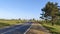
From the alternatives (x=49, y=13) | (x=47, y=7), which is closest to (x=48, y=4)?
(x=47, y=7)

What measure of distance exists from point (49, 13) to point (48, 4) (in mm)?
7431

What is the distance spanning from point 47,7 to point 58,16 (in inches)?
269

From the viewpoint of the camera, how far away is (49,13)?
81.3 m

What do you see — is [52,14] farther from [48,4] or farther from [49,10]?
[48,4]

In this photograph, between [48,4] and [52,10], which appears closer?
[52,10]

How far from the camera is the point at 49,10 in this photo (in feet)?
267

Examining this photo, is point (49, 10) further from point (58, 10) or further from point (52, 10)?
point (58, 10)

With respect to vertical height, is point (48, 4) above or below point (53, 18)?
above

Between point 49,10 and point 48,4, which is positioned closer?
point 49,10

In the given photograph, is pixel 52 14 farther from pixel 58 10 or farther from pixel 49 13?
Result: pixel 58 10

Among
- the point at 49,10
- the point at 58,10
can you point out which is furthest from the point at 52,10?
the point at 58,10

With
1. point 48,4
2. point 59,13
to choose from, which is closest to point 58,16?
point 59,13

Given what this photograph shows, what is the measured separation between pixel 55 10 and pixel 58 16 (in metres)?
3.20

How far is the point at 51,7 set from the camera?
8300cm
